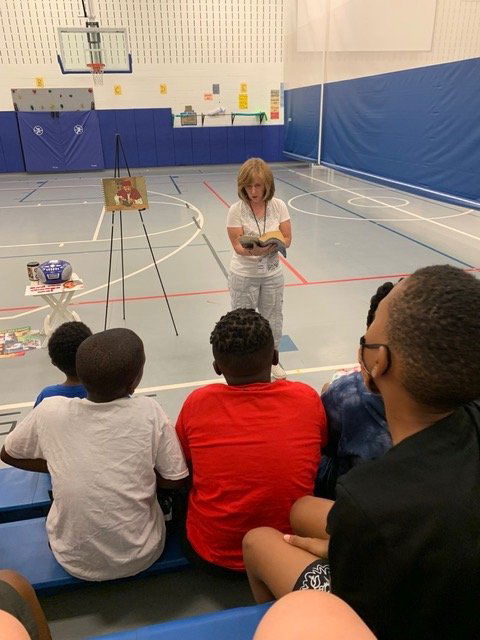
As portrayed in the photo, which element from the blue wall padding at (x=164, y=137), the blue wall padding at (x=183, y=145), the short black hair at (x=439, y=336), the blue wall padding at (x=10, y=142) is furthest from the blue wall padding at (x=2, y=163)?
the short black hair at (x=439, y=336)

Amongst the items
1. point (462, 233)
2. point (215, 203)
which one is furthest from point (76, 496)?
point (215, 203)

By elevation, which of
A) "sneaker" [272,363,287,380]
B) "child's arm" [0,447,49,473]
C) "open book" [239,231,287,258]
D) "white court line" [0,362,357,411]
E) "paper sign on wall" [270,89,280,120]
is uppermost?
"paper sign on wall" [270,89,280,120]

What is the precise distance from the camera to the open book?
333 cm

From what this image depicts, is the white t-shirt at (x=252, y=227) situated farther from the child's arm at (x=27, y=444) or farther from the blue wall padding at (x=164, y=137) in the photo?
the blue wall padding at (x=164, y=137)

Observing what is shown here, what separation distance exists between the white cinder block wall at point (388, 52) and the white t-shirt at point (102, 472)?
806 centimetres

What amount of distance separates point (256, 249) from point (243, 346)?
169cm

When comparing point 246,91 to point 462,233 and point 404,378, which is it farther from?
point 404,378

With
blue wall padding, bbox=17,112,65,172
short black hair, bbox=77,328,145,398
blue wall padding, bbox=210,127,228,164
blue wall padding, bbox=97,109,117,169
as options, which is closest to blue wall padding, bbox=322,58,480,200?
blue wall padding, bbox=210,127,228,164

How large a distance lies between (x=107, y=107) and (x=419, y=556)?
663 inches

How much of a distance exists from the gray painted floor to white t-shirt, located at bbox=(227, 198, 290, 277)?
90cm

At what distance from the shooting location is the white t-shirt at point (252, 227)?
3506mm

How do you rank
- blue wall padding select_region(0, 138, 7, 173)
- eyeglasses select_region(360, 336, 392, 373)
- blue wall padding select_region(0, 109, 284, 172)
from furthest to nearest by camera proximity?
blue wall padding select_region(0, 138, 7, 173)
blue wall padding select_region(0, 109, 284, 172)
eyeglasses select_region(360, 336, 392, 373)

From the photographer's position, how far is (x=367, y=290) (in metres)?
5.45

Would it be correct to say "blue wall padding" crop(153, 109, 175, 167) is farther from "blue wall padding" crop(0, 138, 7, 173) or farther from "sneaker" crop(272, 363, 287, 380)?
"sneaker" crop(272, 363, 287, 380)
